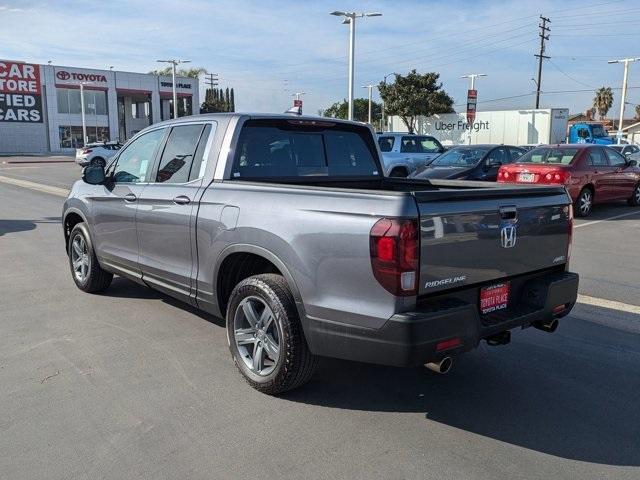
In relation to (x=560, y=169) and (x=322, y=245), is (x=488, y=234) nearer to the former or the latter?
(x=322, y=245)

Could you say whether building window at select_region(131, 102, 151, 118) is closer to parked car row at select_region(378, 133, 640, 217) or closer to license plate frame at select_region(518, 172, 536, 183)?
parked car row at select_region(378, 133, 640, 217)

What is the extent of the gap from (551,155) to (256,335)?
36.6 ft

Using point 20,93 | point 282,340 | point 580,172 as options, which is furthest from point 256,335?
point 20,93

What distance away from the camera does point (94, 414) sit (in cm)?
367

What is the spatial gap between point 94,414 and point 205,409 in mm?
690

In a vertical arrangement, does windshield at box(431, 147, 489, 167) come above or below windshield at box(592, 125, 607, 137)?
below

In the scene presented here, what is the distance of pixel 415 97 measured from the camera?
51219mm

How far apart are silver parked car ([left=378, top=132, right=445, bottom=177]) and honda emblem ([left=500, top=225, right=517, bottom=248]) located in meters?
14.6

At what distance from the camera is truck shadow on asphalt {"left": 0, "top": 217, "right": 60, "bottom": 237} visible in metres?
11.0

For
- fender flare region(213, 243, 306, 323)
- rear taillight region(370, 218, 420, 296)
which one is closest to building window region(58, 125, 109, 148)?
fender flare region(213, 243, 306, 323)

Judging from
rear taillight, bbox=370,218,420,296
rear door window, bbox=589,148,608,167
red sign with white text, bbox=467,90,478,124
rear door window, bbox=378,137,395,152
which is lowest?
rear taillight, bbox=370,218,420,296

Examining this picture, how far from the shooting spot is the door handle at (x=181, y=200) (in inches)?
181

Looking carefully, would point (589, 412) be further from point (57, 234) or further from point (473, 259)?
point (57, 234)

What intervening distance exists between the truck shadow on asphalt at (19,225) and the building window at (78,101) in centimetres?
5096
